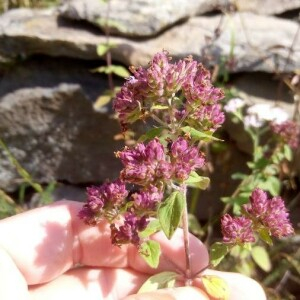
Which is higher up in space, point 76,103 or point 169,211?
point 169,211

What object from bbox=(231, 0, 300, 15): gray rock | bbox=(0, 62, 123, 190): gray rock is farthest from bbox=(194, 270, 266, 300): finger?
bbox=(231, 0, 300, 15): gray rock

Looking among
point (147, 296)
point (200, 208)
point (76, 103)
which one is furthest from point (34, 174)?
point (147, 296)

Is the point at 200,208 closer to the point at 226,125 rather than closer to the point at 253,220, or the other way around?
the point at 226,125

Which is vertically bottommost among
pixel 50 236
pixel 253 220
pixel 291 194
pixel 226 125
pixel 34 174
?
pixel 34 174

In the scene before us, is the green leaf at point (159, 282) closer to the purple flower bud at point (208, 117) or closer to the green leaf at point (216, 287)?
the green leaf at point (216, 287)

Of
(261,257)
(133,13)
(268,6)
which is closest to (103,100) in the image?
(133,13)

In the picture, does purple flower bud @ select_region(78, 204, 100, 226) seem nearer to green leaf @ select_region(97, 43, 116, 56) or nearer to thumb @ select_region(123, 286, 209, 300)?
thumb @ select_region(123, 286, 209, 300)

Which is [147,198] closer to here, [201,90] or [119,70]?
[201,90]
